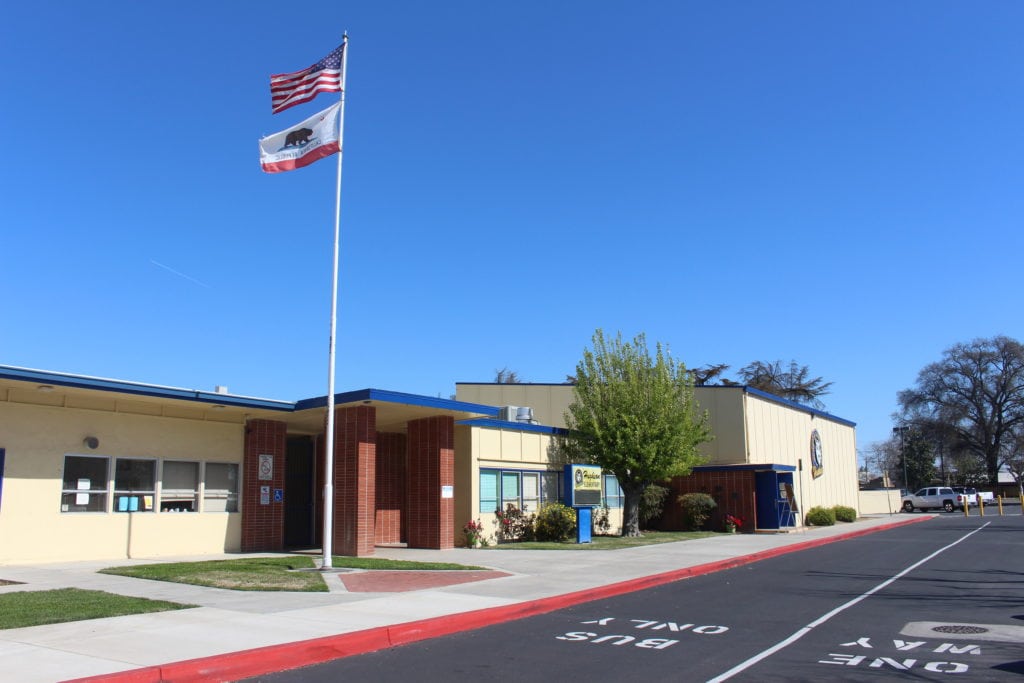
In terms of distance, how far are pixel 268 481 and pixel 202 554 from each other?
2.57 metres

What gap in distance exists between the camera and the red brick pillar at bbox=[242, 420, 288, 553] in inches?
845

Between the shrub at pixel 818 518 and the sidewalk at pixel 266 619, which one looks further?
the shrub at pixel 818 518

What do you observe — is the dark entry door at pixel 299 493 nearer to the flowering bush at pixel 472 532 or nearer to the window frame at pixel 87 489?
the flowering bush at pixel 472 532

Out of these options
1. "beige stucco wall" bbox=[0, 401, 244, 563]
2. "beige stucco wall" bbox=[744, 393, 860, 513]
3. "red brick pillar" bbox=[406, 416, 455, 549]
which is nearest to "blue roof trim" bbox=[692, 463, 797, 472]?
"beige stucco wall" bbox=[744, 393, 860, 513]

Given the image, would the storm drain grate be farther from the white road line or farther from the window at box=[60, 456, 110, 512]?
the window at box=[60, 456, 110, 512]

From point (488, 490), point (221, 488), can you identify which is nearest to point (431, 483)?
point (488, 490)

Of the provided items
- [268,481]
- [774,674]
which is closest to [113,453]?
[268,481]

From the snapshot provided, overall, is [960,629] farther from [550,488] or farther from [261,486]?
[550,488]

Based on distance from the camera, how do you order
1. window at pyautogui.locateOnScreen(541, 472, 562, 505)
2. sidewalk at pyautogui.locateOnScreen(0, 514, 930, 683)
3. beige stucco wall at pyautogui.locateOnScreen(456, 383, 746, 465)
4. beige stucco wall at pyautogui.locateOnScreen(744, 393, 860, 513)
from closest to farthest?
sidewalk at pyautogui.locateOnScreen(0, 514, 930, 683) → window at pyautogui.locateOnScreen(541, 472, 562, 505) → beige stucco wall at pyautogui.locateOnScreen(456, 383, 746, 465) → beige stucco wall at pyautogui.locateOnScreen(744, 393, 860, 513)

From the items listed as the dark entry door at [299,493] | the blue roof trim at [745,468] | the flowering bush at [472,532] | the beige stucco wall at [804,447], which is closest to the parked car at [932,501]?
the beige stucco wall at [804,447]

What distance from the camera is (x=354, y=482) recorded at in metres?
20.3

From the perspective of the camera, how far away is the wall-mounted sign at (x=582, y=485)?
84.4ft

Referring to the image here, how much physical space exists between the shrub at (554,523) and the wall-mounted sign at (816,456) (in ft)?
69.1

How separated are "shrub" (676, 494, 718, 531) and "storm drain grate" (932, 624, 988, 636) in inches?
829
